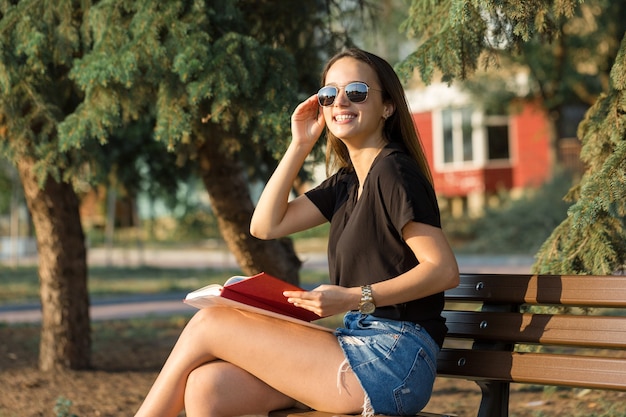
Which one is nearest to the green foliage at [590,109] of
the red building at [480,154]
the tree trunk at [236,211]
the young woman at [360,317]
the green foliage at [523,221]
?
the young woman at [360,317]

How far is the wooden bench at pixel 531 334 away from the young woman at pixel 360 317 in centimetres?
15

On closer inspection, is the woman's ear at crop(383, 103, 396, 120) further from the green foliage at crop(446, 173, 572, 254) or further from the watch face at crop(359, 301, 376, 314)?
the green foliage at crop(446, 173, 572, 254)

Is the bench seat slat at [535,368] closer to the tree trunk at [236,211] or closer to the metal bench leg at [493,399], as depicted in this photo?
the metal bench leg at [493,399]

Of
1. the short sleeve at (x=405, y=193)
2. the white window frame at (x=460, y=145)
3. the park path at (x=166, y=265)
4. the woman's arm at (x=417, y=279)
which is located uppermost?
the white window frame at (x=460, y=145)

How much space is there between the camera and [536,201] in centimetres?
2205

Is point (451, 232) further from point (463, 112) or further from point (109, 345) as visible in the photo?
point (109, 345)

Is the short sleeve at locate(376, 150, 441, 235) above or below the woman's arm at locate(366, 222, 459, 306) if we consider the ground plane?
above

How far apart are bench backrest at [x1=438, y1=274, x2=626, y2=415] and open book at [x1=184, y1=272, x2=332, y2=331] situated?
0.74 metres

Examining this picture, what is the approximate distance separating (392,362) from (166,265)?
1904cm

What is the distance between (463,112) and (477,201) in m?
2.79

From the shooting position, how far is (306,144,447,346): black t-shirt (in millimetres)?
3059

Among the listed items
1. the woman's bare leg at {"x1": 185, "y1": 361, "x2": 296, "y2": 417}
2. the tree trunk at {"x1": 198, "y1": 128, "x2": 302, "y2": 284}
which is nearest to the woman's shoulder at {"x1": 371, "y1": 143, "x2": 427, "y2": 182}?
the woman's bare leg at {"x1": 185, "y1": 361, "x2": 296, "y2": 417}

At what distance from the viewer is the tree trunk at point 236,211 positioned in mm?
6285

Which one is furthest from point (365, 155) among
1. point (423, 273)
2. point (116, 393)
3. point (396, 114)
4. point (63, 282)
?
point (63, 282)
